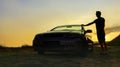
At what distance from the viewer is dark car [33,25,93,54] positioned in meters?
15.0

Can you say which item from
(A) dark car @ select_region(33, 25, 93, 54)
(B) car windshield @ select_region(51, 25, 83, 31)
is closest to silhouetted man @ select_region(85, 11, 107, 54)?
(B) car windshield @ select_region(51, 25, 83, 31)

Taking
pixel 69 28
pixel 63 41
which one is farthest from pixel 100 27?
pixel 63 41

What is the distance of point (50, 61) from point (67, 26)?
4.06m

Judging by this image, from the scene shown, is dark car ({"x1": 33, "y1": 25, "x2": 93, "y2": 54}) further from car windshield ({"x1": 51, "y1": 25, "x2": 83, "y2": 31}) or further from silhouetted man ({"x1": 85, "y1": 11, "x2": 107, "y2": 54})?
silhouetted man ({"x1": 85, "y1": 11, "x2": 107, "y2": 54})

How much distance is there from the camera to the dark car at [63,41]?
15.0m

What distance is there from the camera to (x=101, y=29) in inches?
658

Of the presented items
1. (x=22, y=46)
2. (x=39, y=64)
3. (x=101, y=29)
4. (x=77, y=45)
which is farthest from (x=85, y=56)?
(x=22, y=46)

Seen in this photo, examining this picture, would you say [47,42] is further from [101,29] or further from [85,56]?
[101,29]

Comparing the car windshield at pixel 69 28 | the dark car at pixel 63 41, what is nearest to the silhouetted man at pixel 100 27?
the car windshield at pixel 69 28

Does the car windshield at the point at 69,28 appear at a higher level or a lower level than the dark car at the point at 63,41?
higher

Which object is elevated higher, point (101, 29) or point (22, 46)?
point (101, 29)

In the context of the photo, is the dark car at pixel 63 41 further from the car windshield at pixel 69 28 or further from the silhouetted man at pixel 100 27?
the silhouetted man at pixel 100 27

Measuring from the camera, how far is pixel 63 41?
15.1 meters

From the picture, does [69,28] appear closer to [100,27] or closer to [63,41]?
[100,27]
